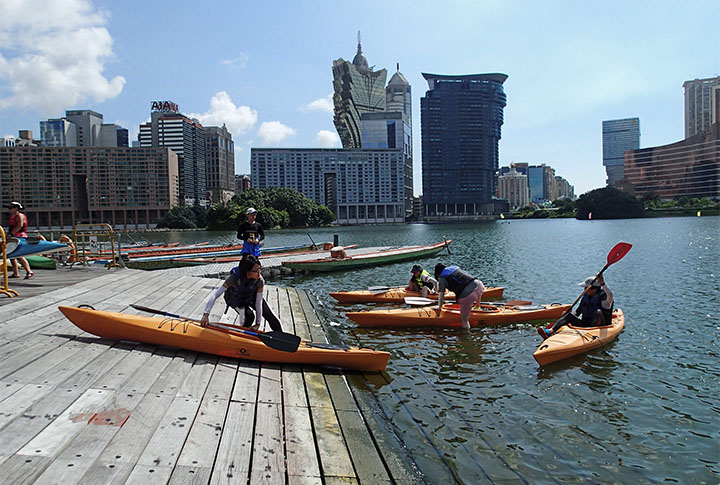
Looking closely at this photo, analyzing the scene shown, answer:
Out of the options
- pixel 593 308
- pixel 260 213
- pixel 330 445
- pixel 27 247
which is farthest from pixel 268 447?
pixel 260 213

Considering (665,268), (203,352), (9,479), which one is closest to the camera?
(9,479)

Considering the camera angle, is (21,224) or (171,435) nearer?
(171,435)

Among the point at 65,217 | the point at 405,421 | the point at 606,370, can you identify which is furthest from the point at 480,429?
the point at 65,217

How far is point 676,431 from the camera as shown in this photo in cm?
702

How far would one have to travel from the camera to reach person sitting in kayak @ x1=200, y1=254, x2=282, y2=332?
7574 millimetres

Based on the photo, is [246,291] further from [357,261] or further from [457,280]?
[357,261]

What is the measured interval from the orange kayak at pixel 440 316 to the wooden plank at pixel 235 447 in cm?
743

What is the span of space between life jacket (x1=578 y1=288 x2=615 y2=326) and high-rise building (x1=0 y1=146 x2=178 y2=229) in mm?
182069

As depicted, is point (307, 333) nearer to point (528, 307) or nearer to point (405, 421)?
point (405, 421)

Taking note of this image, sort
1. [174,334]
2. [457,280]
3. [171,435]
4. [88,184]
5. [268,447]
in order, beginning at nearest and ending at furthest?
[171,435], [268,447], [174,334], [457,280], [88,184]

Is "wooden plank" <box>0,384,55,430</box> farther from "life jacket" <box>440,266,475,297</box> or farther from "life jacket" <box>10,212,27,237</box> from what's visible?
"life jacket" <box>440,266,475,297</box>

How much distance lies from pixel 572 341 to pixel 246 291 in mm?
7191

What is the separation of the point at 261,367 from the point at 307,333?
346 centimetres

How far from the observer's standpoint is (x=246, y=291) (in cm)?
796
